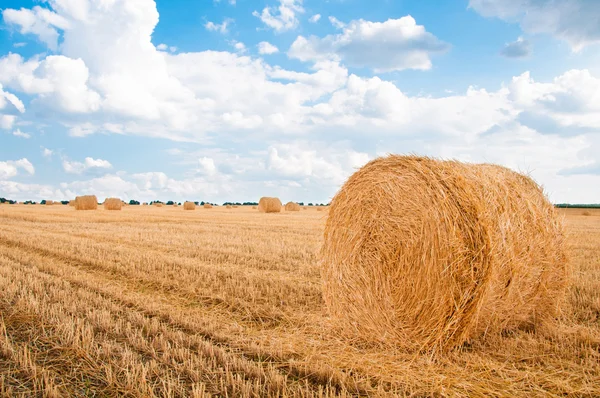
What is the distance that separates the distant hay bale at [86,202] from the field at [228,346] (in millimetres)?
25766

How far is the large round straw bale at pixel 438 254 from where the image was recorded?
439cm

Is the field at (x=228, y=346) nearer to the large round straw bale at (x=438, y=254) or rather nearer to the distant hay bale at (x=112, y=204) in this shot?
the large round straw bale at (x=438, y=254)

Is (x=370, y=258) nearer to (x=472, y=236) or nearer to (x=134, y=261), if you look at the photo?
(x=472, y=236)

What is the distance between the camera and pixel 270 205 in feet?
103

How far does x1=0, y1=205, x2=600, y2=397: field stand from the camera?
11.7ft

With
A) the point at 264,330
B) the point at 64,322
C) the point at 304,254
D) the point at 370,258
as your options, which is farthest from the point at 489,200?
the point at 304,254

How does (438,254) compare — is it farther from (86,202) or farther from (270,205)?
(86,202)

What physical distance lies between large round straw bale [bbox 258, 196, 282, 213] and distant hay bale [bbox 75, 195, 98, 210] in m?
12.3

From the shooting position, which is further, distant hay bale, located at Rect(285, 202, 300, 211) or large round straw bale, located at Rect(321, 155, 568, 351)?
distant hay bale, located at Rect(285, 202, 300, 211)

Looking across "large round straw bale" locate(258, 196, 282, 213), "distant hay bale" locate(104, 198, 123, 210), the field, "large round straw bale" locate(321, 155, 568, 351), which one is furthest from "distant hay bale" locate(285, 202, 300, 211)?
"large round straw bale" locate(321, 155, 568, 351)

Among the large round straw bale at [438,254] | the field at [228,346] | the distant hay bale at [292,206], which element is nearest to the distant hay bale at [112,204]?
the distant hay bale at [292,206]

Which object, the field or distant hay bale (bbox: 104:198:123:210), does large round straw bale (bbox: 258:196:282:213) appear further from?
the field

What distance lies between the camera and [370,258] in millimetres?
5102

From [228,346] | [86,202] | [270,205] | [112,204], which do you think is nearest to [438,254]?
[228,346]
